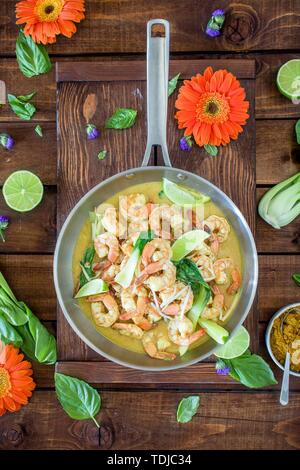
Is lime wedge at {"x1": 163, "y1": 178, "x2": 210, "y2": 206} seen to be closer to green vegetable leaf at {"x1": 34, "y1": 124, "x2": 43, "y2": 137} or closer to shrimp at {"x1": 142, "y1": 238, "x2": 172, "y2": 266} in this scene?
shrimp at {"x1": 142, "y1": 238, "x2": 172, "y2": 266}

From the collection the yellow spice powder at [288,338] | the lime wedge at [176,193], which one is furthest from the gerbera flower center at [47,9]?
the yellow spice powder at [288,338]

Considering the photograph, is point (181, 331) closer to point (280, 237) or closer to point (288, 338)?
point (288, 338)

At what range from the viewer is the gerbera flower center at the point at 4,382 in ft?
6.46

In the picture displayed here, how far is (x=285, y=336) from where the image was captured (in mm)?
1962

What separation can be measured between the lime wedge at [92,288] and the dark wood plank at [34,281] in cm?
33

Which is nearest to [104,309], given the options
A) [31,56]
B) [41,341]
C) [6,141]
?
[41,341]

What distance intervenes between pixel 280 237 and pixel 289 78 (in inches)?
22.3

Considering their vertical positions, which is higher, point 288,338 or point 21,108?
point 21,108

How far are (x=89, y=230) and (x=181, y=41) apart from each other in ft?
2.57

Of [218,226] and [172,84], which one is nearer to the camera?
[218,226]

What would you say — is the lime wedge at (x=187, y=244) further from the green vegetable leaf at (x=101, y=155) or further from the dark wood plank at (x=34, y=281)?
the dark wood plank at (x=34, y=281)

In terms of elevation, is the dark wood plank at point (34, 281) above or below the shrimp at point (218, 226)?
below
